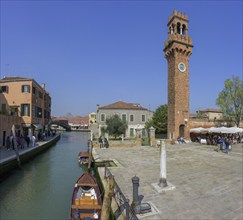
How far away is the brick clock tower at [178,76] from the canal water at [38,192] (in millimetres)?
13926

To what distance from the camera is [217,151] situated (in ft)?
63.3

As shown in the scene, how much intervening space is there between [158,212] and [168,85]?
24035mm

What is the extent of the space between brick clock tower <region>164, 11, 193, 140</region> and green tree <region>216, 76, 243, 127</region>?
5421 millimetres

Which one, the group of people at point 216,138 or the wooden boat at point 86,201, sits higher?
the group of people at point 216,138

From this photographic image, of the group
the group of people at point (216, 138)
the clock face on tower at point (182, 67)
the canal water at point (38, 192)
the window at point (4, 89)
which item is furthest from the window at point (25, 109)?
the group of people at point (216, 138)

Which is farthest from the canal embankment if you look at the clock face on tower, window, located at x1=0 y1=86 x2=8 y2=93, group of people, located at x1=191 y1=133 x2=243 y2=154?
the clock face on tower

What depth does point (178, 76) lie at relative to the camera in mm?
27750

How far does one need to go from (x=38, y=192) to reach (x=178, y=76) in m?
20.9

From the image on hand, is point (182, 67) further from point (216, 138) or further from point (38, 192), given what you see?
point (38, 192)

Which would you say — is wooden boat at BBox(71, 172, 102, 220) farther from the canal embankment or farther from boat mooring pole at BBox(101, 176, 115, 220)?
the canal embankment

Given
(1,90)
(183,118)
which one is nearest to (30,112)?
(1,90)

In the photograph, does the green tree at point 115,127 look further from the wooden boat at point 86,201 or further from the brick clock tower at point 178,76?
the wooden boat at point 86,201

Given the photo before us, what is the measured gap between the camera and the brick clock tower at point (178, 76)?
90.8 ft

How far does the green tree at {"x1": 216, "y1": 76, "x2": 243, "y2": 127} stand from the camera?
94.9 feet
